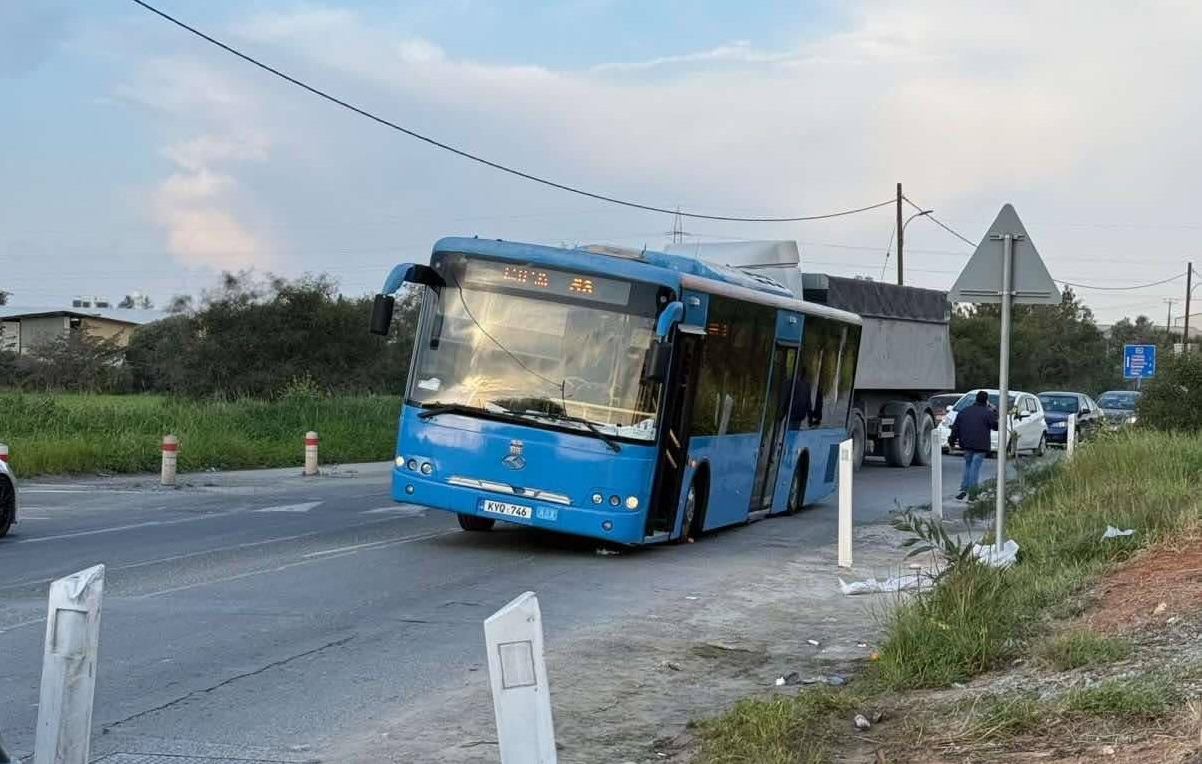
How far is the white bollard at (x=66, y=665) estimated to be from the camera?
5250 millimetres

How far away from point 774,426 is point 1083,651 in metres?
10.7

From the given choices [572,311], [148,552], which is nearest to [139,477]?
[148,552]

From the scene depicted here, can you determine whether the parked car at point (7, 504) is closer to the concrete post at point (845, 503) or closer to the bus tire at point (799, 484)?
the concrete post at point (845, 503)

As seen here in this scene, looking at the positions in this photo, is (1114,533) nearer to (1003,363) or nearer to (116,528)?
(1003,363)

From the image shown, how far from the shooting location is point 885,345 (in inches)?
1248

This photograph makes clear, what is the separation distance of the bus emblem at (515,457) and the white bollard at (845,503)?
320cm

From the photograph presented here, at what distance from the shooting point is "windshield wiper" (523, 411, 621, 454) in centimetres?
1424

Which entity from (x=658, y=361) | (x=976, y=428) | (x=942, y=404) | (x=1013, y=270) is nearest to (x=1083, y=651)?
(x=1013, y=270)

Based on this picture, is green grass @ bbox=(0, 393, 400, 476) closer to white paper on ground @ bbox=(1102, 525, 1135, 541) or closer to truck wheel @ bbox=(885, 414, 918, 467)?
truck wheel @ bbox=(885, 414, 918, 467)

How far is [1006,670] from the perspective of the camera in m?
8.27

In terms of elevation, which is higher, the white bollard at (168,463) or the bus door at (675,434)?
the bus door at (675,434)

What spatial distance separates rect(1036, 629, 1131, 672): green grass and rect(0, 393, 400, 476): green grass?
69.3ft

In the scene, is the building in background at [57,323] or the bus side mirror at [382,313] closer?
the bus side mirror at [382,313]

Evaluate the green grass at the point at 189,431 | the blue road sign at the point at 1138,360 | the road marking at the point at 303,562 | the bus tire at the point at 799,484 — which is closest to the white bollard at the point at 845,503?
the road marking at the point at 303,562
